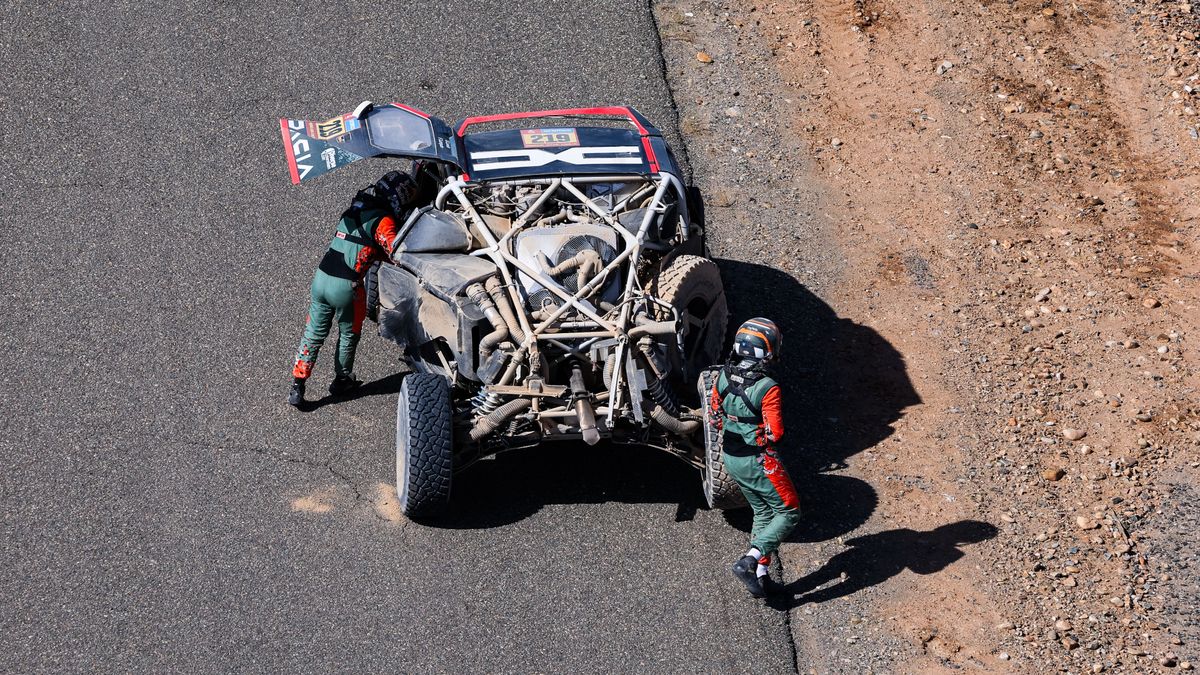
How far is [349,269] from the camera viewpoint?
973cm

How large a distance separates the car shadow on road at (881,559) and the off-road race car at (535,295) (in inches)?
28.2

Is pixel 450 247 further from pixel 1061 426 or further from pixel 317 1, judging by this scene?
pixel 317 1

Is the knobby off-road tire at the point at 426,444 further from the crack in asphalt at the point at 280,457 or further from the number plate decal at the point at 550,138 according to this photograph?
the number plate decal at the point at 550,138

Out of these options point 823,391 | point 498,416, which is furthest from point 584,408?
point 823,391

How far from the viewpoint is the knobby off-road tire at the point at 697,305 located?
9.09m

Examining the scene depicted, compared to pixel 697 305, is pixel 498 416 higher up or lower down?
lower down

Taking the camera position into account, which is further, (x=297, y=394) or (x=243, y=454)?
(x=297, y=394)

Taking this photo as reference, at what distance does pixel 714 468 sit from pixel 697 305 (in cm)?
122

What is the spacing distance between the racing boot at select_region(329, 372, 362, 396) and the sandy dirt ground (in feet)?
10.5

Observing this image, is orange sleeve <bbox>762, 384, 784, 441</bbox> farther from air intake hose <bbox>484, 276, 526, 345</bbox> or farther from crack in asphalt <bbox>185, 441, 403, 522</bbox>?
crack in asphalt <bbox>185, 441, 403, 522</bbox>

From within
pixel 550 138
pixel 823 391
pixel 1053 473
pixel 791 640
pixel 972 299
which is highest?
pixel 550 138

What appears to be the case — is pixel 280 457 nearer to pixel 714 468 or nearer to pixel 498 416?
pixel 498 416

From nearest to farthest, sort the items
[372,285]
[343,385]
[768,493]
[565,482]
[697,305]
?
1. [768,493]
2. [697,305]
3. [565,482]
4. [372,285]
5. [343,385]

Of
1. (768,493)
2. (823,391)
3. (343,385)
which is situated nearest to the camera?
(768,493)
